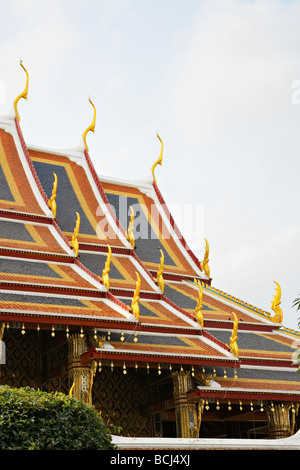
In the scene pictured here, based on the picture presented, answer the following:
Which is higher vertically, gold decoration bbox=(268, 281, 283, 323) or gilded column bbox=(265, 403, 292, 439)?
gold decoration bbox=(268, 281, 283, 323)

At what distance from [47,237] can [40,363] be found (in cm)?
356

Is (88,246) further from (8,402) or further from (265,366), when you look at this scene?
(8,402)

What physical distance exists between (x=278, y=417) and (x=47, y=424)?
10.4m

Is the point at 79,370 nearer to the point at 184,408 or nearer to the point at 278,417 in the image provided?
Answer: the point at 184,408

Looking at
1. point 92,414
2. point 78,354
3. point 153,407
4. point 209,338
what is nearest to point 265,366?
point 209,338

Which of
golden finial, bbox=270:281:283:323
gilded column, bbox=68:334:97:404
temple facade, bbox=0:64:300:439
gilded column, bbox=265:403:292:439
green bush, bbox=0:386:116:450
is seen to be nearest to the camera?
green bush, bbox=0:386:116:450

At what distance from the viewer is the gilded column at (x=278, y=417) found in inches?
677

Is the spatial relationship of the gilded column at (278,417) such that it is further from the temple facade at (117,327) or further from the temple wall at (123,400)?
the temple wall at (123,400)

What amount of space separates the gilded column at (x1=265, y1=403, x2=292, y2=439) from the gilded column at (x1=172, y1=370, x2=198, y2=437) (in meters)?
2.43

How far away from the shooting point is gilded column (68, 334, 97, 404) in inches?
579

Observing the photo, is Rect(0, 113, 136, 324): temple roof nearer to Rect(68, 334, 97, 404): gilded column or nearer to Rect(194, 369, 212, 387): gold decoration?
Rect(68, 334, 97, 404): gilded column

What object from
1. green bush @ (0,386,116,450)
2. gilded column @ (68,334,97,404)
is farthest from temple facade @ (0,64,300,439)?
green bush @ (0,386,116,450)

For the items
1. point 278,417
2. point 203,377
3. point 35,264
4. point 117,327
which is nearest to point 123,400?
point 203,377

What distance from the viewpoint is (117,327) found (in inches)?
590
